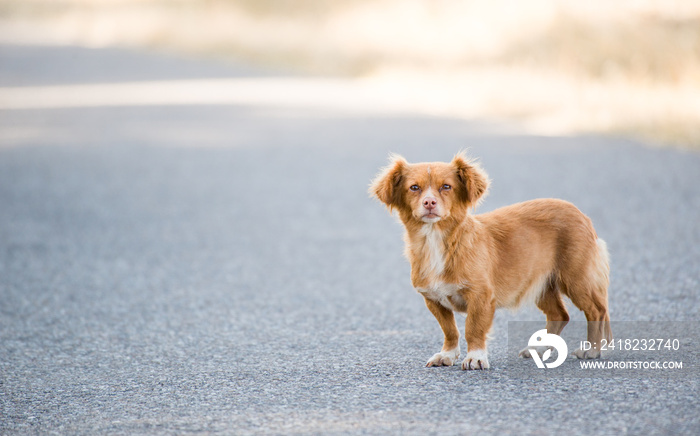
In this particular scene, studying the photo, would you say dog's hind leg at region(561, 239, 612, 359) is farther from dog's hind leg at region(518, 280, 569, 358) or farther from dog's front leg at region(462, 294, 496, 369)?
dog's front leg at region(462, 294, 496, 369)

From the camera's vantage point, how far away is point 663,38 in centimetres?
1266

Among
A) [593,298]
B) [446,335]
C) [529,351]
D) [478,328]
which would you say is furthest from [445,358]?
[593,298]

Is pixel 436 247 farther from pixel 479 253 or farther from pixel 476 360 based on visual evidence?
pixel 476 360

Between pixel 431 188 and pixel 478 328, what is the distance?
0.58 metres

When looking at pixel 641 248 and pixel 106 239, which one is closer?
pixel 641 248

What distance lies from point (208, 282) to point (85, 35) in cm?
2629

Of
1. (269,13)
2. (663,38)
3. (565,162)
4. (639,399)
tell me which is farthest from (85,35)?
(639,399)

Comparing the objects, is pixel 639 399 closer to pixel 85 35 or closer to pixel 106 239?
pixel 106 239

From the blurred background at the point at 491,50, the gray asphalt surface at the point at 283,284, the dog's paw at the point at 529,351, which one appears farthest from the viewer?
the blurred background at the point at 491,50

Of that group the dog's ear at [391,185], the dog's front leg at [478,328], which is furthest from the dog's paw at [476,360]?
the dog's ear at [391,185]

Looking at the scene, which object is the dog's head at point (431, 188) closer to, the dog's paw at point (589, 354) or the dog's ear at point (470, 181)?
the dog's ear at point (470, 181)

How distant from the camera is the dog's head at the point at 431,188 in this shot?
338 cm

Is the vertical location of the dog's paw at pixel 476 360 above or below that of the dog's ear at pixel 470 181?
below

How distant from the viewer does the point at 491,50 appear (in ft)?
55.2
